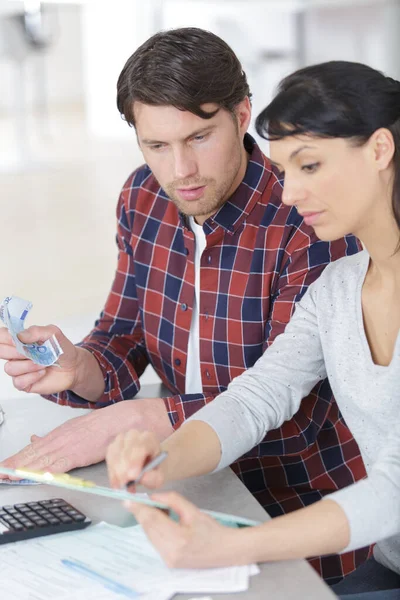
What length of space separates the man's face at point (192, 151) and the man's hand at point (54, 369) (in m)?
0.37

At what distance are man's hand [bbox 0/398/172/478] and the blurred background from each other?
1339mm

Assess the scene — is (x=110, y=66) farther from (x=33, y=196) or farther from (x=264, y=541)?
(x=264, y=541)

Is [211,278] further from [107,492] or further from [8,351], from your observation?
[107,492]

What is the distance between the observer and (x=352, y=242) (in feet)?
6.02

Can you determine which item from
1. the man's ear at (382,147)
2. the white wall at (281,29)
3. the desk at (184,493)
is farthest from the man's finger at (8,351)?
the white wall at (281,29)

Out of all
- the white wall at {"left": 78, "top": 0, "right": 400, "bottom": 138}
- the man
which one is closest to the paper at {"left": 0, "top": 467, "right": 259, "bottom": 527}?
the man

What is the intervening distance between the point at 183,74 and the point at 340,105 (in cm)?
54

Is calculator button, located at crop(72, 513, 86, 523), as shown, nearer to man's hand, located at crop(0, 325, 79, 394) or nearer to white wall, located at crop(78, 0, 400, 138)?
man's hand, located at crop(0, 325, 79, 394)

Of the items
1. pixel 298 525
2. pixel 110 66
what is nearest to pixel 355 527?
pixel 298 525

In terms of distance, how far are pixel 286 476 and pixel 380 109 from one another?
0.85m

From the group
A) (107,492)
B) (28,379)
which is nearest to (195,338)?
(28,379)

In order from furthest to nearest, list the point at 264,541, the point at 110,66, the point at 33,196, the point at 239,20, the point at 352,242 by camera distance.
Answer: the point at 110,66 → the point at 239,20 → the point at 33,196 → the point at 352,242 → the point at 264,541

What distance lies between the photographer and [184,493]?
136cm

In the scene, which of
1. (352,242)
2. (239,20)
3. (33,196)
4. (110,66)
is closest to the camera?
(352,242)
